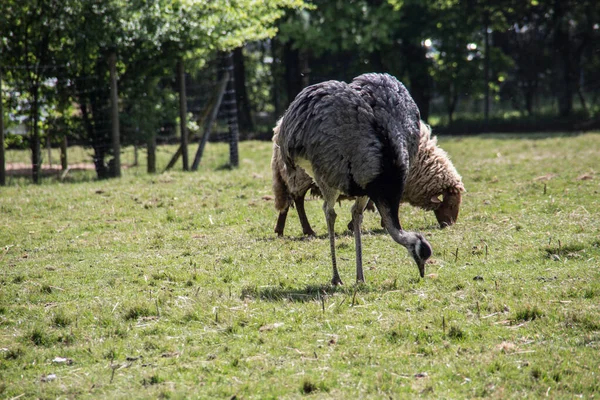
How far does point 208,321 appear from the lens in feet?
18.9

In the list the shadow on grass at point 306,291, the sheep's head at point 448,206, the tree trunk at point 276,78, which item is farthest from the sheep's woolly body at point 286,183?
the tree trunk at point 276,78

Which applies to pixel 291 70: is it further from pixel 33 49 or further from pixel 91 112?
pixel 33 49

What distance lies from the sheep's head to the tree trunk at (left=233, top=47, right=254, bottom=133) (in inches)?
617

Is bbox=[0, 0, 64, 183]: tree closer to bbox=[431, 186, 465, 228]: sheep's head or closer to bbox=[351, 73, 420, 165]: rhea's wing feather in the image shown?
bbox=[431, 186, 465, 228]: sheep's head

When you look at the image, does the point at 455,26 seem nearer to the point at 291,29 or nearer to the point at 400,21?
the point at 400,21

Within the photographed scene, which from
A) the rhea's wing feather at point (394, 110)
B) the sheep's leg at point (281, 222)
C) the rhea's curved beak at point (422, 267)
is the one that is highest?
the rhea's wing feather at point (394, 110)

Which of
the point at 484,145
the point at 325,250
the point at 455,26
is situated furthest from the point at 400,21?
the point at 325,250

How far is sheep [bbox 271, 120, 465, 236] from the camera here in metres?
9.03

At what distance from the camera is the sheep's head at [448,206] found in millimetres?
9336

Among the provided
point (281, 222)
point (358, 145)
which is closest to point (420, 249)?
point (358, 145)

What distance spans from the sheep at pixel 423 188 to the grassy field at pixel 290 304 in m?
0.23

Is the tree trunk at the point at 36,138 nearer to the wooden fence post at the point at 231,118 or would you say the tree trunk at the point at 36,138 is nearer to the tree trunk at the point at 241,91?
the wooden fence post at the point at 231,118

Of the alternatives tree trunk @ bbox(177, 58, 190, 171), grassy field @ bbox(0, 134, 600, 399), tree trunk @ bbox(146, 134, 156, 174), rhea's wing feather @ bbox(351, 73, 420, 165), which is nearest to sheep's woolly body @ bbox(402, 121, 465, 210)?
grassy field @ bbox(0, 134, 600, 399)

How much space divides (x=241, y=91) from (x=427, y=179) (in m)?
16.2
